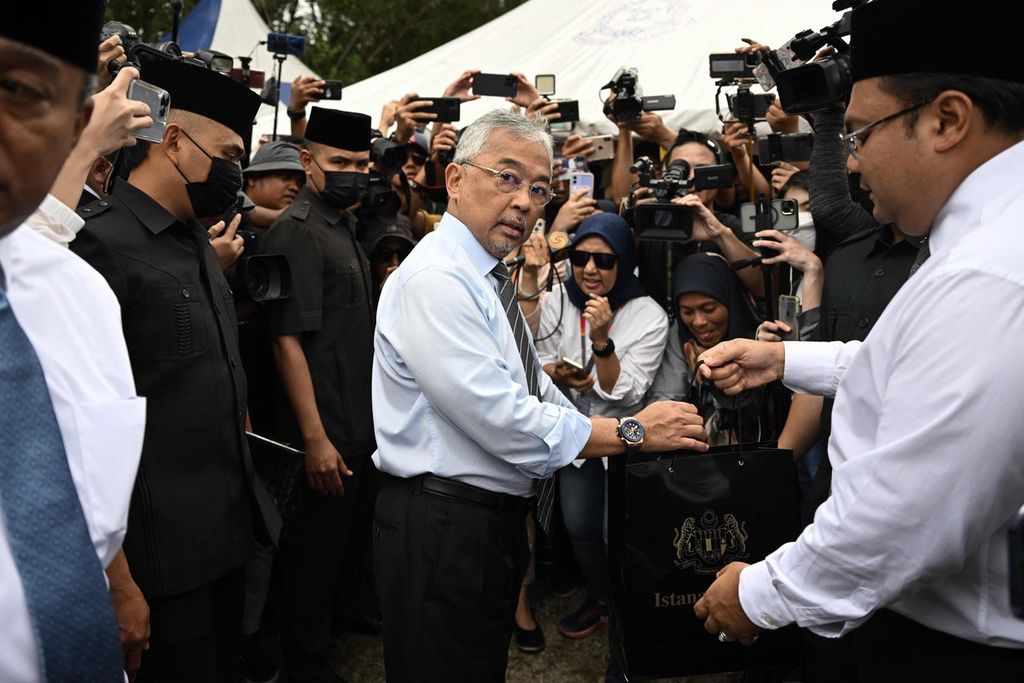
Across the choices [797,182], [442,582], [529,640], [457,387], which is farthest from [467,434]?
[797,182]

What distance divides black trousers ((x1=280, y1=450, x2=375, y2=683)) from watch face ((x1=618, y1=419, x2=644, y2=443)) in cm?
169

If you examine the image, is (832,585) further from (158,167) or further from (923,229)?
(158,167)

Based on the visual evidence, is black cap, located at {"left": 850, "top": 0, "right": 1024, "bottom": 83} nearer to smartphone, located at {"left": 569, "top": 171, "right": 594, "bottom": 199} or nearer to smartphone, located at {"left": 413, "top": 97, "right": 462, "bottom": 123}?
smartphone, located at {"left": 569, "top": 171, "right": 594, "bottom": 199}

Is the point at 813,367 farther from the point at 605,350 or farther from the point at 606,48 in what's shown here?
the point at 606,48

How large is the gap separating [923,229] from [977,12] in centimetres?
44

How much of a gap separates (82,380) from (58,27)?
1.65 ft

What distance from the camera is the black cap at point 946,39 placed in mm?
1628

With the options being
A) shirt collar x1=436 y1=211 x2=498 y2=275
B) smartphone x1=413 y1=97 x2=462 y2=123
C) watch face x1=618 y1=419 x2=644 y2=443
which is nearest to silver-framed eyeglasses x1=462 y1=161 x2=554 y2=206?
shirt collar x1=436 y1=211 x2=498 y2=275

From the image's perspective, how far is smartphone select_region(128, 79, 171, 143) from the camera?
236 centimetres

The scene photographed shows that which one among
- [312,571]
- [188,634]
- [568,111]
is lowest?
[312,571]

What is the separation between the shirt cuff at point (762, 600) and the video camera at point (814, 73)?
6.68 ft

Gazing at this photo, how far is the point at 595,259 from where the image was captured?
13.4 feet

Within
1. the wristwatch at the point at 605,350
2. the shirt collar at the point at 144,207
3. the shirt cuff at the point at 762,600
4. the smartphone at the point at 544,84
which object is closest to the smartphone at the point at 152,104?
the shirt collar at the point at 144,207

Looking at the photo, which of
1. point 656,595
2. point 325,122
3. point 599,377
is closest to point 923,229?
point 656,595
